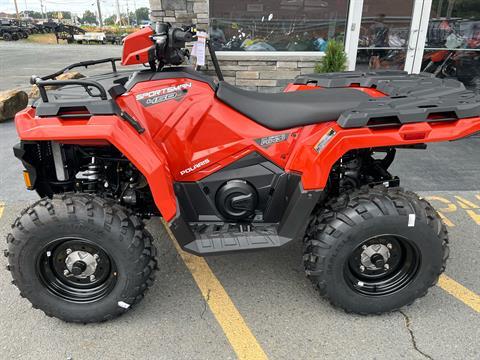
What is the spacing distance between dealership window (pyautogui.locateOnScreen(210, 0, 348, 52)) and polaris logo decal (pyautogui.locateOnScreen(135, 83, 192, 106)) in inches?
185

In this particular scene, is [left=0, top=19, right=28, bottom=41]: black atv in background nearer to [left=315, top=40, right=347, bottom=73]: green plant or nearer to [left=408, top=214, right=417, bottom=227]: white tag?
[left=315, top=40, right=347, bottom=73]: green plant

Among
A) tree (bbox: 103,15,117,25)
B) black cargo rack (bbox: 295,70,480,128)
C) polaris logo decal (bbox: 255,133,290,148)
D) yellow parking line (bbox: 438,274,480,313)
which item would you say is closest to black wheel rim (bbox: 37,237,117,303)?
polaris logo decal (bbox: 255,133,290,148)

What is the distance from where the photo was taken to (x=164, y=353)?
2352 millimetres

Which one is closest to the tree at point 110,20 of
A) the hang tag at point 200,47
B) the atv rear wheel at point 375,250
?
the hang tag at point 200,47

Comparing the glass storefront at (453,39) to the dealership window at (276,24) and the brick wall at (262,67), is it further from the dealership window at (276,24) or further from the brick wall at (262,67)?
the brick wall at (262,67)

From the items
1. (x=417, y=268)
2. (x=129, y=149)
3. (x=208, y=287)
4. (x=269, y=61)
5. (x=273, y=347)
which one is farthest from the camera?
(x=269, y=61)

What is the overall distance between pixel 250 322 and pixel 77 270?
3.70 feet

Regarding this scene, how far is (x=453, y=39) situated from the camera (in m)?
7.20

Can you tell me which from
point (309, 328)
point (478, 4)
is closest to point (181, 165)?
point (309, 328)

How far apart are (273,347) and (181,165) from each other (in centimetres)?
125

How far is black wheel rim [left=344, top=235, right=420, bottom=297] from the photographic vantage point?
102 inches

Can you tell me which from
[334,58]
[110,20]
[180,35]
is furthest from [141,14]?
[180,35]

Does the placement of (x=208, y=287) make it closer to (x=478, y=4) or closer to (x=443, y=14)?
(x=443, y=14)

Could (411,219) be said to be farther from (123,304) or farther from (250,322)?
(123,304)
